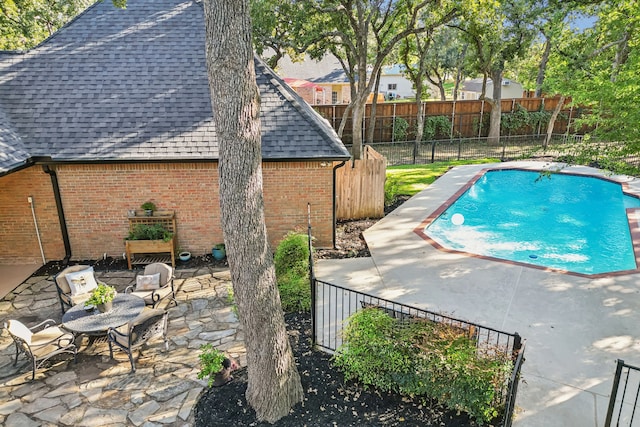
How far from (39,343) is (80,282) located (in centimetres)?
171

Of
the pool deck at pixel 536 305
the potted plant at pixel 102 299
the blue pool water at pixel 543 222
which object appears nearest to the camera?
the pool deck at pixel 536 305

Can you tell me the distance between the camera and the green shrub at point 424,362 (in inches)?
218

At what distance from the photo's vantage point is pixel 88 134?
34.6ft

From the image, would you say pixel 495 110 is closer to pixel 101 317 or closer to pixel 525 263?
pixel 525 263

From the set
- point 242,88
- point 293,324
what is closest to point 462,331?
point 293,324

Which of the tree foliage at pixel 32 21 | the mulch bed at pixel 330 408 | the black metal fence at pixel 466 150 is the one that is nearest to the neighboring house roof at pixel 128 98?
the mulch bed at pixel 330 408

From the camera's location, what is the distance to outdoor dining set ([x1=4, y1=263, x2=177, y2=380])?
22.3 ft

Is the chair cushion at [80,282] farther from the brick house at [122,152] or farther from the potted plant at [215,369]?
the potted plant at [215,369]

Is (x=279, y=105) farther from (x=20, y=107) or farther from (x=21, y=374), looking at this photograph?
(x=21, y=374)

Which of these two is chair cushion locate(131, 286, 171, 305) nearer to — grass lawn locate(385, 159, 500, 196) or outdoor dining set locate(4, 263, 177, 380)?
outdoor dining set locate(4, 263, 177, 380)

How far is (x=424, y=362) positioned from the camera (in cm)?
580

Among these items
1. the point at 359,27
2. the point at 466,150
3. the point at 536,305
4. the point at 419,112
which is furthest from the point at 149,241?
the point at 466,150

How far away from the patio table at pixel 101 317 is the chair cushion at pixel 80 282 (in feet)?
1.94

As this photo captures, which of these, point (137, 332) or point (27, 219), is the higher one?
point (27, 219)
